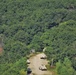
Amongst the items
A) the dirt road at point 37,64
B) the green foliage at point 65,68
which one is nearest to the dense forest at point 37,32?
the green foliage at point 65,68

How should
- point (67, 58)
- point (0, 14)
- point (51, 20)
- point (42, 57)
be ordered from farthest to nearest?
point (0, 14), point (51, 20), point (42, 57), point (67, 58)

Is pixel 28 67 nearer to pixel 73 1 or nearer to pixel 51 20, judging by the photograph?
pixel 51 20

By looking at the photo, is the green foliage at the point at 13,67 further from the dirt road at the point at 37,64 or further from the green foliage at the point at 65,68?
the green foliage at the point at 65,68

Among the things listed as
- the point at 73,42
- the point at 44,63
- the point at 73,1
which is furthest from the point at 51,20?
the point at 44,63

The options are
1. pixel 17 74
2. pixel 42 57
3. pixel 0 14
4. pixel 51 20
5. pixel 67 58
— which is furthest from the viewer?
pixel 0 14

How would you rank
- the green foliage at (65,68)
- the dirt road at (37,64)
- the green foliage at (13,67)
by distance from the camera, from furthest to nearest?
the dirt road at (37,64) → the green foliage at (65,68) → the green foliage at (13,67)

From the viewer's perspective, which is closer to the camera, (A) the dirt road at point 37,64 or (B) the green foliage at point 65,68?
(B) the green foliage at point 65,68

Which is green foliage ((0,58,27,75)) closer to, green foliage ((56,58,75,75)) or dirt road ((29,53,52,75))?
dirt road ((29,53,52,75))

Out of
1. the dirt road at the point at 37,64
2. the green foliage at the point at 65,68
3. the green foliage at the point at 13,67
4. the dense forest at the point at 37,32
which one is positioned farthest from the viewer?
the dense forest at the point at 37,32
